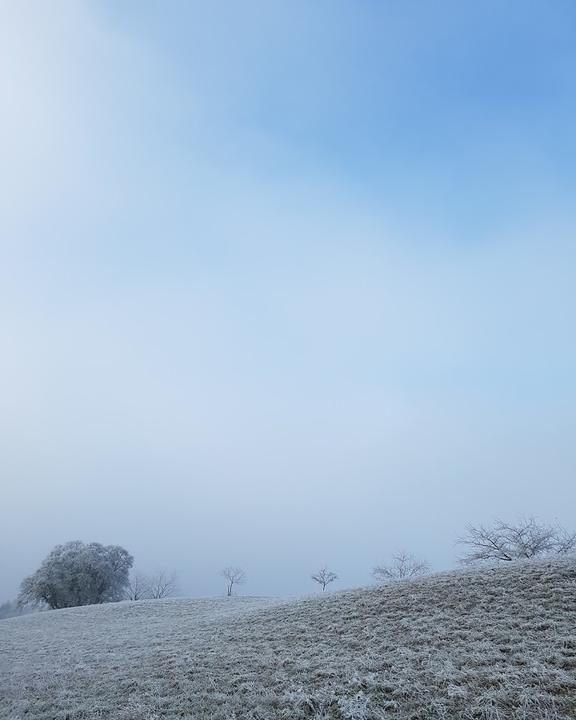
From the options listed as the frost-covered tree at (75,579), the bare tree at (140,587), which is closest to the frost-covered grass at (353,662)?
the frost-covered tree at (75,579)

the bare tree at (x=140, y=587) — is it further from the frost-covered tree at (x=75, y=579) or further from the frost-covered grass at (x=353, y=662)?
the frost-covered grass at (x=353, y=662)

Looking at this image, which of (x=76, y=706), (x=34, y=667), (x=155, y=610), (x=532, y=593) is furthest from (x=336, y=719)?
(x=155, y=610)

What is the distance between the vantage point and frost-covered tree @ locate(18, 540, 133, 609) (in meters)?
48.3

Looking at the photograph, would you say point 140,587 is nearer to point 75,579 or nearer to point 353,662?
point 75,579

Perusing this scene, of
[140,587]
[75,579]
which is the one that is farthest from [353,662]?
[140,587]

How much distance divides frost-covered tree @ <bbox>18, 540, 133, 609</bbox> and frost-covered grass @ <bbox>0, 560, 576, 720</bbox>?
33.3 m

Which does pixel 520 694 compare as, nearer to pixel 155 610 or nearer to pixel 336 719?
pixel 336 719

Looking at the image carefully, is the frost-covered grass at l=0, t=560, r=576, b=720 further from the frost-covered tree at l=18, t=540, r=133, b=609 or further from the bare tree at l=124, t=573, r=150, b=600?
the bare tree at l=124, t=573, r=150, b=600

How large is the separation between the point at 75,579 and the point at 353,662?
160 feet

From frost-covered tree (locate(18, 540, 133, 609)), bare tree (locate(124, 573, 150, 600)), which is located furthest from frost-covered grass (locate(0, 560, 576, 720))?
bare tree (locate(124, 573, 150, 600))

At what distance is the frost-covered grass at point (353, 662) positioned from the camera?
27.6 ft

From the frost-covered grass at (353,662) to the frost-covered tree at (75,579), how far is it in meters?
33.3

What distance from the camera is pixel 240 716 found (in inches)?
360

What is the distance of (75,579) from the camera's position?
48781mm
